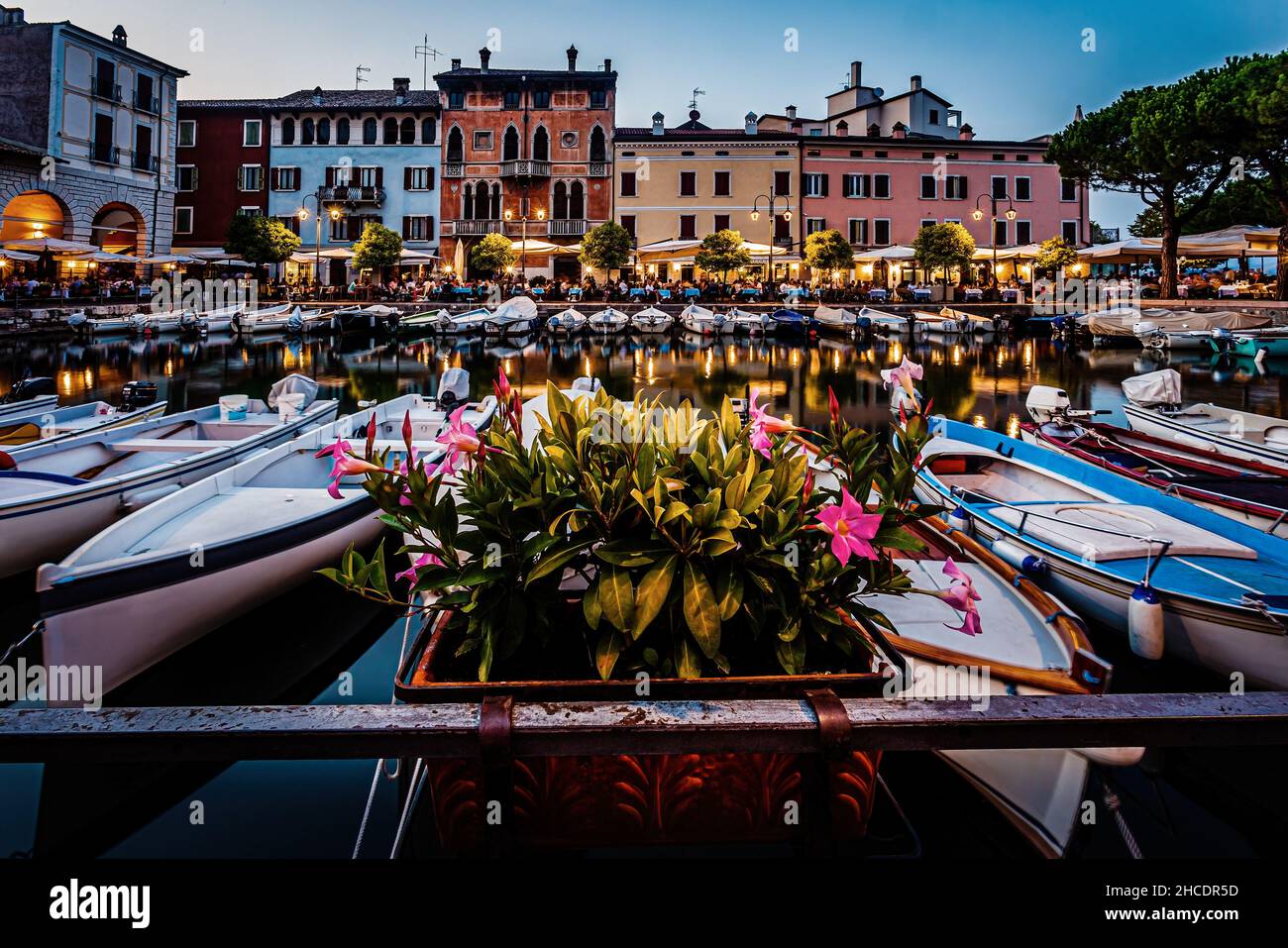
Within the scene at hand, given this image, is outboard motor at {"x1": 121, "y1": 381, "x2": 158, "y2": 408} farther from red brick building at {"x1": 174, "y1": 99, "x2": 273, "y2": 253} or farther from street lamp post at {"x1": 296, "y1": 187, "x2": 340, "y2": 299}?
red brick building at {"x1": 174, "y1": 99, "x2": 273, "y2": 253}

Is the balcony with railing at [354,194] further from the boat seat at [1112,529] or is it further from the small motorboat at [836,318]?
the boat seat at [1112,529]

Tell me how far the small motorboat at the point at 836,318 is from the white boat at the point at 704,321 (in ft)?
14.1

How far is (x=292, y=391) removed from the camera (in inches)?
401

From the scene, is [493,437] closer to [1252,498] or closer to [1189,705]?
[1189,705]

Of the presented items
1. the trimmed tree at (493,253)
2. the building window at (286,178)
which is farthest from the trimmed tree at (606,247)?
the building window at (286,178)

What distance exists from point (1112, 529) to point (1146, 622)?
44.2 inches

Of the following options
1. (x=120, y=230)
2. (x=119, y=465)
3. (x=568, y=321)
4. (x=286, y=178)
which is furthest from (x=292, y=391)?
(x=286, y=178)

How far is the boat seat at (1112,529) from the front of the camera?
4.99m

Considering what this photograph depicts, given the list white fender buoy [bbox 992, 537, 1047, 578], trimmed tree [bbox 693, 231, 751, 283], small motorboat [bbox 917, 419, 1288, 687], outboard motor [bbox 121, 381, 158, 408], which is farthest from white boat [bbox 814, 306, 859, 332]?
white fender buoy [bbox 992, 537, 1047, 578]

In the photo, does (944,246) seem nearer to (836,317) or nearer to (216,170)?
(836,317)

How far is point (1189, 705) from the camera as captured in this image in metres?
1.75

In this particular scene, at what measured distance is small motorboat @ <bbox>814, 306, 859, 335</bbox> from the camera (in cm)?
3616

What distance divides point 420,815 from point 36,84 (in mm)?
42582
